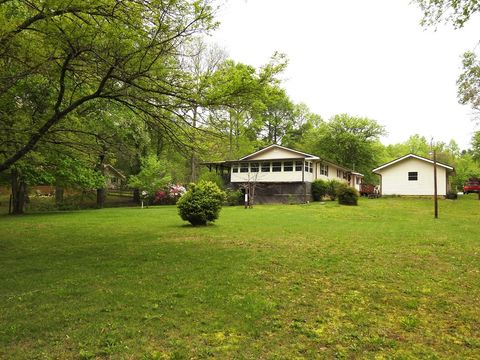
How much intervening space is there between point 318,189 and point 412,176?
28.7 feet

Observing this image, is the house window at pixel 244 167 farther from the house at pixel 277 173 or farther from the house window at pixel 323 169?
the house window at pixel 323 169

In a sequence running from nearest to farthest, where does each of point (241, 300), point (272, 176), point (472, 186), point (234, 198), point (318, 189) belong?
point (241, 300) → point (234, 198) → point (318, 189) → point (272, 176) → point (472, 186)

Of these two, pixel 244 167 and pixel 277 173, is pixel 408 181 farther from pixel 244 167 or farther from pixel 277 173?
pixel 244 167

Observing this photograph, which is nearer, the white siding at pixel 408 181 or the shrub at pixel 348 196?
the shrub at pixel 348 196

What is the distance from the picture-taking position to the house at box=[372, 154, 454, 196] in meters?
32.6

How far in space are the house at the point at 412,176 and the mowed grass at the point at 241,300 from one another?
2439 cm

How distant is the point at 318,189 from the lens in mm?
33125

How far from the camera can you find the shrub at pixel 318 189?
33.1 metres

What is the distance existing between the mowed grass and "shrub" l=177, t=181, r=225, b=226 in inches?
170

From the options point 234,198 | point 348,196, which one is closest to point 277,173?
point 234,198

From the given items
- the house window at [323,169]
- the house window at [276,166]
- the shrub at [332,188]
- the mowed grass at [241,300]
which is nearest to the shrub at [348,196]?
the shrub at [332,188]

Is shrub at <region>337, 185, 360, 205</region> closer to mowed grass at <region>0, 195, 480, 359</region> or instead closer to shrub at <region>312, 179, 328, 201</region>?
shrub at <region>312, 179, 328, 201</region>

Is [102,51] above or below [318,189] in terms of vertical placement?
above

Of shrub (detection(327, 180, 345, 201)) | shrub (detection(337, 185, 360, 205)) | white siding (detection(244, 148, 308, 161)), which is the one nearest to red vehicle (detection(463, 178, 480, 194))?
shrub (detection(327, 180, 345, 201))
